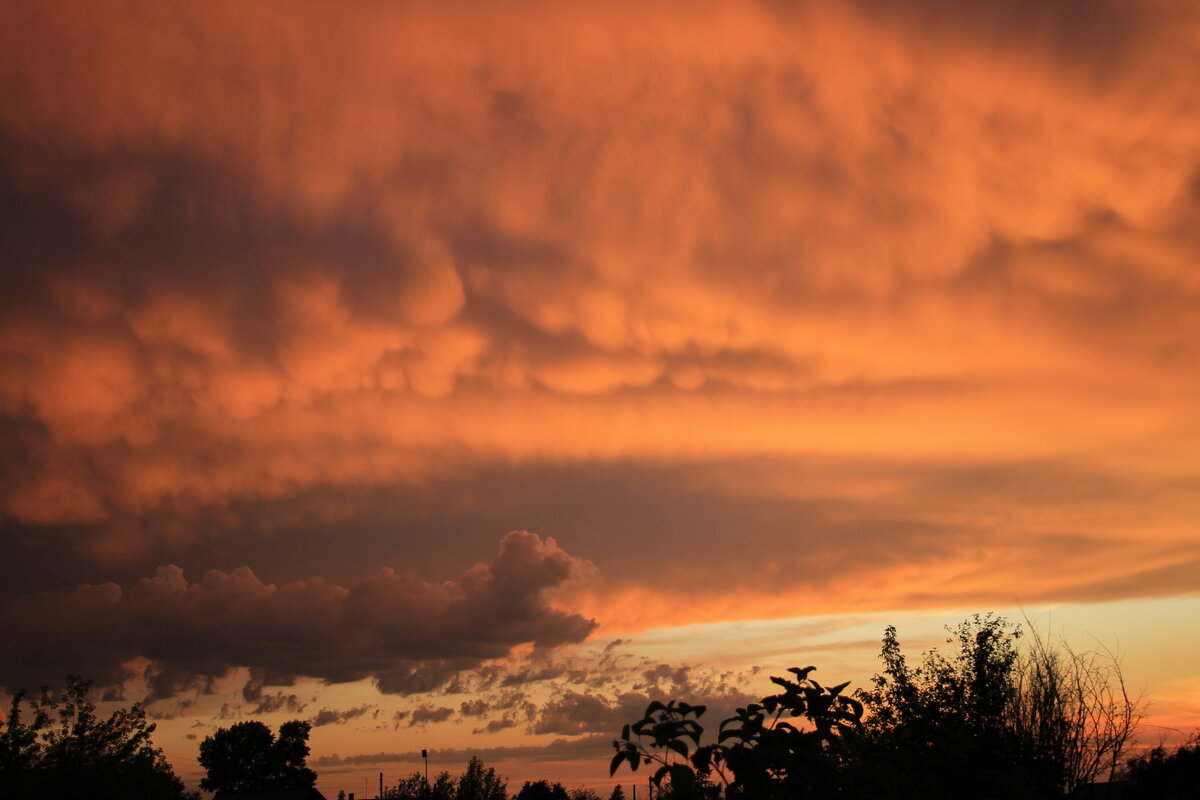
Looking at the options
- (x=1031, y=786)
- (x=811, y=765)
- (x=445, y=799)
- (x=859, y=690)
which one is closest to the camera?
(x=811, y=765)

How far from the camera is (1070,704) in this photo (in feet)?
146

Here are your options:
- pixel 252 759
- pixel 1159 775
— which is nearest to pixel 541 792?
pixel 252 759

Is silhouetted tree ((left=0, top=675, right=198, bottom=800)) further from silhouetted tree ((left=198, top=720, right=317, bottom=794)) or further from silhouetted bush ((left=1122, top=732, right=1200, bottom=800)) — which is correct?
silhouetted tree ((left=198, top=720, right=317, bottom=794))

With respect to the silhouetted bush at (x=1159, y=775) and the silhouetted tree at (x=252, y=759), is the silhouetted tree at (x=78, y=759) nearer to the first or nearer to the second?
the silhouetted bush at (x=1159, y=775)

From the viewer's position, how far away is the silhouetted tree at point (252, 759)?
150000mm

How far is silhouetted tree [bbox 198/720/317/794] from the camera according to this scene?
150000 millimetres

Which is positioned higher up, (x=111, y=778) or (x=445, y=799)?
(x=111, y=778)

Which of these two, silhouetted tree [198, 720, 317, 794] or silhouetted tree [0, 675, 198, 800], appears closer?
silhouetted tree [0, 675, 198, 800]

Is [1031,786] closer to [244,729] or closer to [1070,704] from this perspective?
[1070,704]

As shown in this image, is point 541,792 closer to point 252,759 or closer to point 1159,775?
point 252,759

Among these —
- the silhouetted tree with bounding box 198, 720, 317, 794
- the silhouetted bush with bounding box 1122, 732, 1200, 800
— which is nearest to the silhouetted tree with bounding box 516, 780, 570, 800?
the silhouetted tree with bounding box 198, 720, 317, 794

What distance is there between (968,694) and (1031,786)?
164ft

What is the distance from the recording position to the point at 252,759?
496 ft

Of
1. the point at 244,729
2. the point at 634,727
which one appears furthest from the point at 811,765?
the point at 244,729
